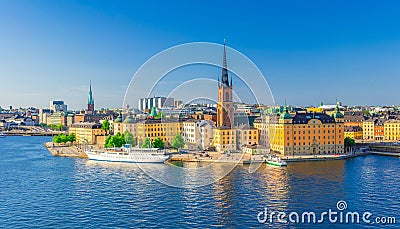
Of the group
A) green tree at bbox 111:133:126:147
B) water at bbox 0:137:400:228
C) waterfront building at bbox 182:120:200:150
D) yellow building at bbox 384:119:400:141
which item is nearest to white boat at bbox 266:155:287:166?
water at bbox 0:137:400:228

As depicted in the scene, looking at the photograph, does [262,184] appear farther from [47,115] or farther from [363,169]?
[47,115]

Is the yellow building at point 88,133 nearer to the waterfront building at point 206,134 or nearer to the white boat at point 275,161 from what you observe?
the waterfront building at point 206,134

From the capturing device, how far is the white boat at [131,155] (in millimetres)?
26266

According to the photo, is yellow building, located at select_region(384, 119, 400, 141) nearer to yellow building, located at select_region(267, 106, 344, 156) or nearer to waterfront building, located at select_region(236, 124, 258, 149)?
yellow building, located at select_region(267, 106, 344, 156)

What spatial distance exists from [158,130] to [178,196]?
2019 cm

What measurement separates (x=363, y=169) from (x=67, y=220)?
16354 mm

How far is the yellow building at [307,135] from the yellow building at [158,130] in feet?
31.6

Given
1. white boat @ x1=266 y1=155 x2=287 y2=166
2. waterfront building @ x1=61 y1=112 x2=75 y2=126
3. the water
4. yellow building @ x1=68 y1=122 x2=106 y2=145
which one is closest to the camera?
the water

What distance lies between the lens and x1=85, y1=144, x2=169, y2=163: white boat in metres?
26.3

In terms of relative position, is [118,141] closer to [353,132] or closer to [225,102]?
[225,102]

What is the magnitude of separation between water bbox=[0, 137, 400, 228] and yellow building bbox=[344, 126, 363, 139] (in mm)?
18409

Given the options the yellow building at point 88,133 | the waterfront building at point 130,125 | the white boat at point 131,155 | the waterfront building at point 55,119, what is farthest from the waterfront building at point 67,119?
the white boat at point 131,155

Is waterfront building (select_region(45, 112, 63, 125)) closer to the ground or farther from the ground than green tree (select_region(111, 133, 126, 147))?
farther from the ground

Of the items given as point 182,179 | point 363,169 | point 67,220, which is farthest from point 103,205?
point 363,169
